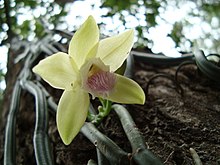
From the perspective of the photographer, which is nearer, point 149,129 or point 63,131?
point 63,131

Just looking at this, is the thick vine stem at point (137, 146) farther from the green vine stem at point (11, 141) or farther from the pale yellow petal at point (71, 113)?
the green vine stem at point (11, 141)

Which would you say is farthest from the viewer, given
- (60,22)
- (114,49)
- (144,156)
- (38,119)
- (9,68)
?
(60,22)

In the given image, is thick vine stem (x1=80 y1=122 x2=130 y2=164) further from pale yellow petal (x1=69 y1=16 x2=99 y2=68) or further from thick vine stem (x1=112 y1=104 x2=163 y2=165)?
pale yellow petal (x1=69 y1=16 x2=99 y2=68)

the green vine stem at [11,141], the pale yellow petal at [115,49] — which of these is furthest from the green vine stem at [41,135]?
the pale yellow petal at [115,49]

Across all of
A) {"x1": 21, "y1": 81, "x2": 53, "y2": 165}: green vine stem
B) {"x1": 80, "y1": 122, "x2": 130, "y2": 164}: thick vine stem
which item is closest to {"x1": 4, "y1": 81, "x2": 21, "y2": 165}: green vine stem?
{"x1": 21, "y1": 81, "x2": 53, "y2": 165}: green vine stem

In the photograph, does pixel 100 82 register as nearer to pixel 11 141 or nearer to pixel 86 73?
pixel 86 73

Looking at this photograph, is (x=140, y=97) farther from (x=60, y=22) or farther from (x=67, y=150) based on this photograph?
(x=60, y=22)

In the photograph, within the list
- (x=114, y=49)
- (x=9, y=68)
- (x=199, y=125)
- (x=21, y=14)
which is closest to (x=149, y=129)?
(x=199, y=125)
